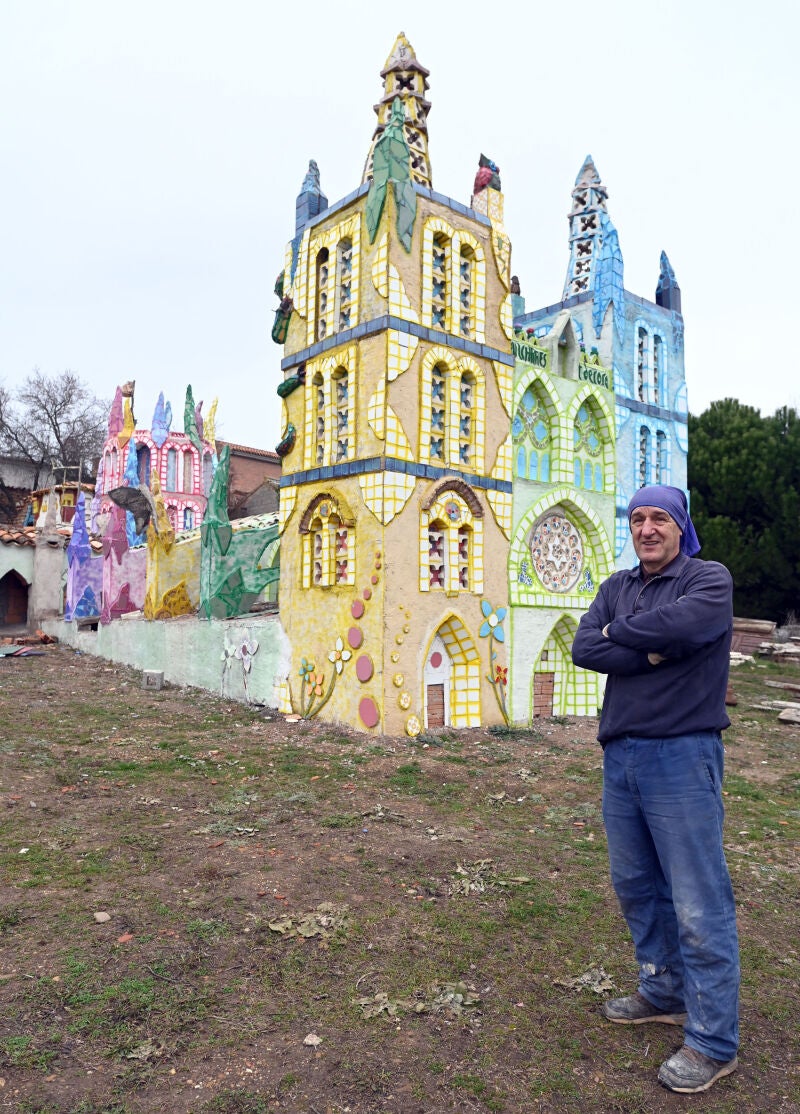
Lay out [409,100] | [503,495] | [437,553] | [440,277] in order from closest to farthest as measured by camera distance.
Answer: [437,553]
[440,277]
[503,495]
[409,100]

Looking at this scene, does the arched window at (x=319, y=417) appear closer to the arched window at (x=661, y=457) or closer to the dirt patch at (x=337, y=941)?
the dirt patch at (x=337, y=941)

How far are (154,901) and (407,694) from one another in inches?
238

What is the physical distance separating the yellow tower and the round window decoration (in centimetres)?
108

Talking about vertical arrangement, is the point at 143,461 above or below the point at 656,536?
above

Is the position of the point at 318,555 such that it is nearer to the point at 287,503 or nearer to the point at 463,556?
the point at 287,503

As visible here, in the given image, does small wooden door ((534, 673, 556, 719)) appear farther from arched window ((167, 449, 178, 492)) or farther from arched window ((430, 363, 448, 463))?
arched window ((167, 449, 178, 492))

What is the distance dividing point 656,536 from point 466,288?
31.5ft

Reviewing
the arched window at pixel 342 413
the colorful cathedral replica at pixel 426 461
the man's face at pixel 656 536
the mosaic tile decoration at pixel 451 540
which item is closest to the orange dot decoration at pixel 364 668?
the colorful cathedral replica at pixel 426 461

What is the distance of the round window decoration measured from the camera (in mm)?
13203

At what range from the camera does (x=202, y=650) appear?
14492mm

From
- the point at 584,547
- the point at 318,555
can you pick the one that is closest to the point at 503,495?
the point at 584,547

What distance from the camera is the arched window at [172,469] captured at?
2941 centimetres

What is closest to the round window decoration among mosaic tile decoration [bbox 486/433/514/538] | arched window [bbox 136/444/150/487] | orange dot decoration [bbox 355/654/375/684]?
mosaic tile decoration [bbox 486/433/514/538]

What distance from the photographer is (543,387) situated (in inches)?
525
